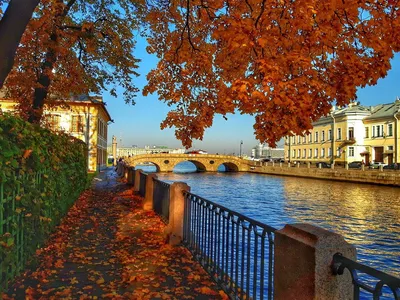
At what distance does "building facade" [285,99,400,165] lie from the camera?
6118cm

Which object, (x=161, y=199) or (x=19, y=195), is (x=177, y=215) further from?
(x=19, y=195)

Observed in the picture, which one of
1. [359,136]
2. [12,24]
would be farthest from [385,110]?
[12,24]

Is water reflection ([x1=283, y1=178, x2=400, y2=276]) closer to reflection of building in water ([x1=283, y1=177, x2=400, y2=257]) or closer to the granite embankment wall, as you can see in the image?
reflection of building in water ([x1=283, y1=177, x2=400, y2=257])

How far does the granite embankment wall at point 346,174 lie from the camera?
1720 inches

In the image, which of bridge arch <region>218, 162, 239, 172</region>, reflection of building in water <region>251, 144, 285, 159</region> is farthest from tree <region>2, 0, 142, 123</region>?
reflection of building in water <region>251, 144, 285, 159</region>

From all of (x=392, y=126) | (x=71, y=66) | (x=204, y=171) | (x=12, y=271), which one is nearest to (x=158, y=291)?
(x=12, y=271)

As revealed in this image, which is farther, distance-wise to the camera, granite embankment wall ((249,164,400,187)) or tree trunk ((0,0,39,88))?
granite embankment wall ((249,164,400,187))

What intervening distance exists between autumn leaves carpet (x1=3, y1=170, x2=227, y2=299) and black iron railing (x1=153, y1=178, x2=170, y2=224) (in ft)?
1.34

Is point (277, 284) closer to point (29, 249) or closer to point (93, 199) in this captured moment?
point (29, 249)

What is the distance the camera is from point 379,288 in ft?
7.54

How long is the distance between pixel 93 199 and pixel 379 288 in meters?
15.2

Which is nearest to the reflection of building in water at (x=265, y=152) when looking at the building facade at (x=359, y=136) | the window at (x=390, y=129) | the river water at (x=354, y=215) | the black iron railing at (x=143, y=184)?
the building facade at (x=359, y=136)

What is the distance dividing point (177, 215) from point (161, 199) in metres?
2.95

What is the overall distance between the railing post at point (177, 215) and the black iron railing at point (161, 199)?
1541 millimetres
